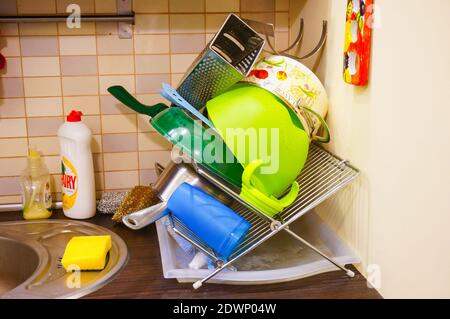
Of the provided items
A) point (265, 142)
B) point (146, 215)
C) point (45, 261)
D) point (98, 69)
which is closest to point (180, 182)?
point (146, 215)

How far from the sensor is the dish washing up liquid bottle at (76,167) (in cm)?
126

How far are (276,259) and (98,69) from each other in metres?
0.69

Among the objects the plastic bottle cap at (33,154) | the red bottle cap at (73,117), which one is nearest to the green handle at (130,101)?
the red bottle cap at (73,117)

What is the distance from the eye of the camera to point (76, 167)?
1.27 m

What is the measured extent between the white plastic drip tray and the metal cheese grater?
0.34 metres

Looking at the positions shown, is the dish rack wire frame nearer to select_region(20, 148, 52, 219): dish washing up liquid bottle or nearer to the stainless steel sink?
the stainless steel sink

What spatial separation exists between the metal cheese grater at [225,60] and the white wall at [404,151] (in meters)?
0.20

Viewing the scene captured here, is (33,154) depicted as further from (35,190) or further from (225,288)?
(225,288)

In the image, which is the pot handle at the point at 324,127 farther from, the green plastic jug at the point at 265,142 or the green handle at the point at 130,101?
the green handle at the point at 130,101

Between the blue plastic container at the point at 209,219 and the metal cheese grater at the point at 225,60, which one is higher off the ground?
the metal cheese grater at the point at 225,60

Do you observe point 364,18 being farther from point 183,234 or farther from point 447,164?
point 183,234

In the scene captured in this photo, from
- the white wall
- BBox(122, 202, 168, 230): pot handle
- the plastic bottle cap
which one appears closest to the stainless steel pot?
BBox(122, 202, 168, 230): pot handle

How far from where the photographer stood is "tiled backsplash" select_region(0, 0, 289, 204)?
1.31 meters

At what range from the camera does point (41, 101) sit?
134cm
